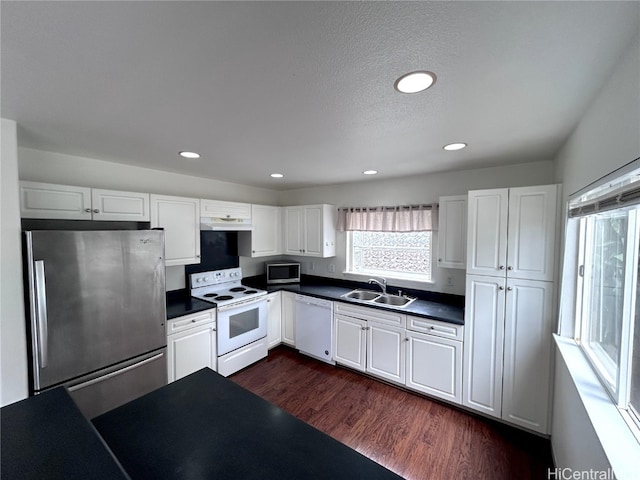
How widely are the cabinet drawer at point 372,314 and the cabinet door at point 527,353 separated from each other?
90 cm

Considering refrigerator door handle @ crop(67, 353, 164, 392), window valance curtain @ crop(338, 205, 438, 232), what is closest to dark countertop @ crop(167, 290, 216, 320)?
refrigerator door handle @ crop(67, 353, 164, 392)

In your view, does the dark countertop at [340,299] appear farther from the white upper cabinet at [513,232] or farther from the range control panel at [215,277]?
the white upper cabinet at [513,232]

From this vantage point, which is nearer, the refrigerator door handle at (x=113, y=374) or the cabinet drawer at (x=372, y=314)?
the refrigerator door handle at (x=113, y=374)

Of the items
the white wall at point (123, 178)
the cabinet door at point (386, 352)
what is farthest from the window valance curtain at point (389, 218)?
the white wall at point (123, 178)

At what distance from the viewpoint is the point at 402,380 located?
107 inches

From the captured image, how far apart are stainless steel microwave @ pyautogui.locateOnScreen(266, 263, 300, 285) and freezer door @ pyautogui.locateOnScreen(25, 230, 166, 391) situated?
172cm

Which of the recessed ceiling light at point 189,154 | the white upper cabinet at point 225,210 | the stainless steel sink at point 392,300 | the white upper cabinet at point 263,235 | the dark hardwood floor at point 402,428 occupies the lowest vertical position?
the dark hardwood floor at point 402,428

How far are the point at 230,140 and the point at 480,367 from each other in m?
2.79

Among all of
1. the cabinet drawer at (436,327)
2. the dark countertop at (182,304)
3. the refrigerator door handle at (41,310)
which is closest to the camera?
the refrigerator door handle at (41,310)

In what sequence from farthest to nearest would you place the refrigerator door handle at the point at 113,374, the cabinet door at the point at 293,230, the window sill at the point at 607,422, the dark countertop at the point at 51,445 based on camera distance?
the cabinet door at the point at 293,230, the refrigerator door handle at the point at 113,374, the window sill at the point at 607,422, the dark countertop at the point at 51,445

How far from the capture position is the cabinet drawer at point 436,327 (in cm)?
239

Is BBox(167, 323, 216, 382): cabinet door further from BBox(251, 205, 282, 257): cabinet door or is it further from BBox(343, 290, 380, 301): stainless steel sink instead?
BBox(343, 290, 380, 301): stainless steel sink

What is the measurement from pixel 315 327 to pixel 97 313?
2202 millimetres

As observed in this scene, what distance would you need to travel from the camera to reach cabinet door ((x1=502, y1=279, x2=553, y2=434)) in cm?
203
